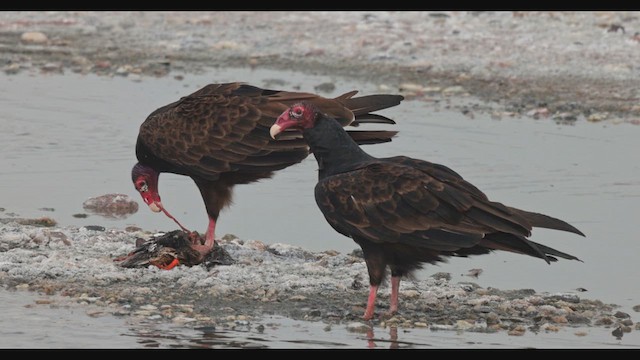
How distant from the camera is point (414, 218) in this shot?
740 centimetres

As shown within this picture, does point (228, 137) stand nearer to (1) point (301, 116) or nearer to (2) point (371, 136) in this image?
(2) point (371, 136)

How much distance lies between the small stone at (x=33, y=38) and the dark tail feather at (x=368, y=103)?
977 cm

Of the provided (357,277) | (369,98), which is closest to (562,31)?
(369,98)

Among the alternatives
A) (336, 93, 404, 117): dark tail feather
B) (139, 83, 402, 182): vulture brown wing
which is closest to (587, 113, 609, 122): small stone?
(336, 93, 404, 117): dark tail feather

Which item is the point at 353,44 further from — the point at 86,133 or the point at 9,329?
the point at 9,329

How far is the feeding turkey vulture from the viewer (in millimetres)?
7332

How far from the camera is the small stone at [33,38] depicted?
60.4 ft

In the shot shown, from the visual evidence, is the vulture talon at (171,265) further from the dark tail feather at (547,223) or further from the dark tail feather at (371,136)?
the dark tail feather at (547,223)

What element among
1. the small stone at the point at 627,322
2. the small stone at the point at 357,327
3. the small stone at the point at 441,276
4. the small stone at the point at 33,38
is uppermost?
the small stone at the point at 33,38

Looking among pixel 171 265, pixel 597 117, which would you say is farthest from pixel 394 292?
pixel 597 117

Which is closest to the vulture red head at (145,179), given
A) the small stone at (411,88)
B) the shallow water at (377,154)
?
the shallow water at (377,154)

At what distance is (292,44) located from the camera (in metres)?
17.8

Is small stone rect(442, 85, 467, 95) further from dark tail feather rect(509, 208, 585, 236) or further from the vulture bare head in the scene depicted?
dark tail feather rect(509, 208, 585, 236)

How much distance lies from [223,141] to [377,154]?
321 centimetres
